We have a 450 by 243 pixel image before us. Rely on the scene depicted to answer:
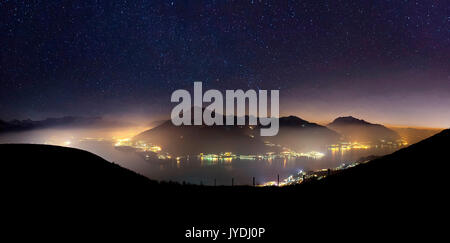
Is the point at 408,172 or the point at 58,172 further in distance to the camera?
the point at 58,172

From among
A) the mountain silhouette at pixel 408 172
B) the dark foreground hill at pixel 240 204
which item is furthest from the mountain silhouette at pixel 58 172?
the mountain silhouette at pixel 408 172

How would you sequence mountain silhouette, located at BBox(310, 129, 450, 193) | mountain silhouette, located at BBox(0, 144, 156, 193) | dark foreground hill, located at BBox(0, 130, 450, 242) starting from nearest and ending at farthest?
dark foreground hill, located at BBox(0, 130, 450, 242), mountain silhouette, located at BBox(310, 129, 450, 193), mountain silhouette, located at BBox(0, 144, 156, 193)

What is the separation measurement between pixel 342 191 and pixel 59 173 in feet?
58.1

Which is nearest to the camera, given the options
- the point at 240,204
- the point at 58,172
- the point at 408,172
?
the point at 408,172

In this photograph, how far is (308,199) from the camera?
1221 centimetres

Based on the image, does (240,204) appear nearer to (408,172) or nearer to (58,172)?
(408,172)

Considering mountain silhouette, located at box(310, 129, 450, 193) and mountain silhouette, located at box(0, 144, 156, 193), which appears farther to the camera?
mountain silhouette, located at box(0, 144, 156, 193)

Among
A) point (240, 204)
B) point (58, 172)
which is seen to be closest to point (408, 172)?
point (240, 204)

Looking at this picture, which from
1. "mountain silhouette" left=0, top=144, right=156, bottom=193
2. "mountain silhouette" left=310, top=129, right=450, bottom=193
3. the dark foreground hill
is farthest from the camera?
"mountain silhouette" left=0, top=144, right=156, bottom=193

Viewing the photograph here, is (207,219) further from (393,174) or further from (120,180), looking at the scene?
(393,174)

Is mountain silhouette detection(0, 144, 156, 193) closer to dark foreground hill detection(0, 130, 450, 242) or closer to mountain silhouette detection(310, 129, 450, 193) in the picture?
dark foreground hill detection(0, 130, 450, 242)

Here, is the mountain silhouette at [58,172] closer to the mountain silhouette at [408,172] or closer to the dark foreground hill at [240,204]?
the dark foreground hill at [240,204]

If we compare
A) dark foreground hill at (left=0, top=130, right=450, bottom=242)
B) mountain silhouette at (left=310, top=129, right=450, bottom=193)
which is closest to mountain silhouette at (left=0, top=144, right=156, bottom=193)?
dark foreground hill at (left=0, top=130, right=450, bottom=242)
